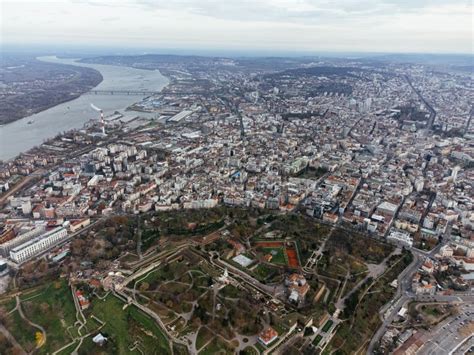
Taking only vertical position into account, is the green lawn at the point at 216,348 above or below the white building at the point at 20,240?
below

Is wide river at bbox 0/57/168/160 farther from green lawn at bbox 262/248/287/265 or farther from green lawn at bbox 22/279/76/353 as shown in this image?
green lawn at bbox 262/248/287/265

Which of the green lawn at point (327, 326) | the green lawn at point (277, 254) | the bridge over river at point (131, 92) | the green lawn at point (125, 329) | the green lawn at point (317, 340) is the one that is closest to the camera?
the green lawn at point (125, 329)

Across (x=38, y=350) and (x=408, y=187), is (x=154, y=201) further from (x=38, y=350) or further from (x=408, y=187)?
(x=408, y=187)

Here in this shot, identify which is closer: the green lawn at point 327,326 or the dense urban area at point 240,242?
the dense urban area at point 240,242

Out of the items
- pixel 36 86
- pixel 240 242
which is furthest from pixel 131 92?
pixel 240 242

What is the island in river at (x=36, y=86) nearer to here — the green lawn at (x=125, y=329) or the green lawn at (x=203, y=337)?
the green lawn at (x=125, y=329)

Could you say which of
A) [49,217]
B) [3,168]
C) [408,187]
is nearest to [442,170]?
[408,187]

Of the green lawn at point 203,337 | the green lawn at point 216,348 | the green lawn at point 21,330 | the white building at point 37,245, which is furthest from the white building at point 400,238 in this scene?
the white building at point 37,245
